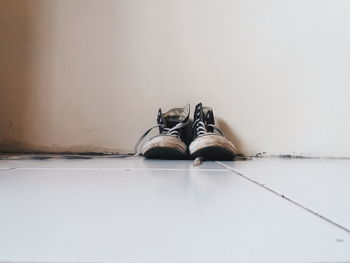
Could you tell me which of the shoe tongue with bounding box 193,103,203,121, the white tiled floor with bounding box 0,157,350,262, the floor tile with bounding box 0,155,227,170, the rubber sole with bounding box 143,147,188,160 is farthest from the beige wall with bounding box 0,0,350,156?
the white tiled floor with bounding box 0,157,350,262

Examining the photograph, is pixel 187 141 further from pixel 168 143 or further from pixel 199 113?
pixel 168 143

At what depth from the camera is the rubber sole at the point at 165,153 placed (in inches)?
39.0

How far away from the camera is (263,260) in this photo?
0.19m

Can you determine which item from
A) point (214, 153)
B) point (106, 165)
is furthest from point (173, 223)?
point (214, 153)

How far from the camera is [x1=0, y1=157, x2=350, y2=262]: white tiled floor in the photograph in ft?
0.67

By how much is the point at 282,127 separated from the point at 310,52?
0.35 meters

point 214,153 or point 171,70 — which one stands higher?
point 171,70

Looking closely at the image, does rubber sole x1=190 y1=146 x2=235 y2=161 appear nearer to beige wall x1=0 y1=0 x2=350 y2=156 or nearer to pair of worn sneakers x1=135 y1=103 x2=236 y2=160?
Result: pair of worn sneakers x1=135 y1=103 x2=236 y2=160

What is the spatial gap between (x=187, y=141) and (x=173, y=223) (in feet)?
3.21

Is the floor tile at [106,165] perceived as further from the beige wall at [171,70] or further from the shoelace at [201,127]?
the beige wall at [171,70]

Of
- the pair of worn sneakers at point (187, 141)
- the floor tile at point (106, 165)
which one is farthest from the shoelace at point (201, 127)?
the floor tile at point (106, 165)

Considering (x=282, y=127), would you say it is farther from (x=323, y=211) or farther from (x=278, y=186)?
(x=323, y=211)

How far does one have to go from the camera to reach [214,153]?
0.96 metres

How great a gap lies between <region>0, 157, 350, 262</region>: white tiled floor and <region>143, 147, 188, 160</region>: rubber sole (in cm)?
51
